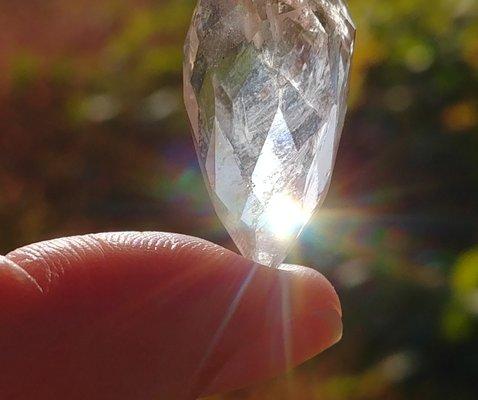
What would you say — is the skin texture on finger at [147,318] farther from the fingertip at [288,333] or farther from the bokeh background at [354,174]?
the bokeh background at [354,174]

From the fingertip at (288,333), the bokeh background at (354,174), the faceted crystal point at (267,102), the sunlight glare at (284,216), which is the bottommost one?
the bokeh background at (354,174)

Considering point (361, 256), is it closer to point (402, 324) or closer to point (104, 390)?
point (402, 324)

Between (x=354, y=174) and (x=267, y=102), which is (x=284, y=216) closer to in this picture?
(x=267, y=102)

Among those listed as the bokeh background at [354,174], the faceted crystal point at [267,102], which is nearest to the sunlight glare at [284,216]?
the faceted crystal point at [267,102]

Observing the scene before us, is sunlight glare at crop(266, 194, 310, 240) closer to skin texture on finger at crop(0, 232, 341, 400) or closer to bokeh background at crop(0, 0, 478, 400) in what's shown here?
skin texture on finger at crop(0, 232, 341, 400)

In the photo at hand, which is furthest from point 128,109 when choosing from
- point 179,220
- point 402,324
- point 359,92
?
point 402,324
